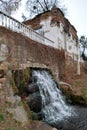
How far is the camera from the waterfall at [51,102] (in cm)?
893

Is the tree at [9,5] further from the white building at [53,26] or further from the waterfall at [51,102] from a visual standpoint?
the white building at [53,26]

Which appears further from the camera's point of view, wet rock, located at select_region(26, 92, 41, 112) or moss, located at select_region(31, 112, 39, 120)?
wet rock, located at select_region(26, 92, 41, 112)

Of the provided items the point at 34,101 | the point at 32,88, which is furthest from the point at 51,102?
the point at 34,101

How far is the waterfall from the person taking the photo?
352 inches

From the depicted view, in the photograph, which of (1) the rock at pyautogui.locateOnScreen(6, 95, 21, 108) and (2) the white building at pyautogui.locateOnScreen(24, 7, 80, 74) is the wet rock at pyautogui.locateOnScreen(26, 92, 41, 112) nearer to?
(1) the rock at pyautogui.locateOnScreen(6, 95, 21, 108)

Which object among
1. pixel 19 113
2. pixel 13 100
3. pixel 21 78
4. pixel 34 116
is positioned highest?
pixel 21 78

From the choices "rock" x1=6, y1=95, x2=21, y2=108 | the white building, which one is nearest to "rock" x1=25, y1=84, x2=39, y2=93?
"rock" x1=6, y1=95, x2=21, y2=108

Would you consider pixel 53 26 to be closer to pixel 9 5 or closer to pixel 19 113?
pixel 9 5

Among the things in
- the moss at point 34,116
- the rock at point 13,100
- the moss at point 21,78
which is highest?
the moss at point 21,78

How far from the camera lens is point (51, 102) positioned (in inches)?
398

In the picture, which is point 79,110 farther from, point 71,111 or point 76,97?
point 76,97

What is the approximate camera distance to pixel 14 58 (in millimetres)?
8836

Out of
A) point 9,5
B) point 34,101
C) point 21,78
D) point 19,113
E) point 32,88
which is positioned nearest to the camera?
point 19,113

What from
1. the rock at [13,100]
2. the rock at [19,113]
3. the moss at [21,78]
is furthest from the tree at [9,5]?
the rock at [19,113]
